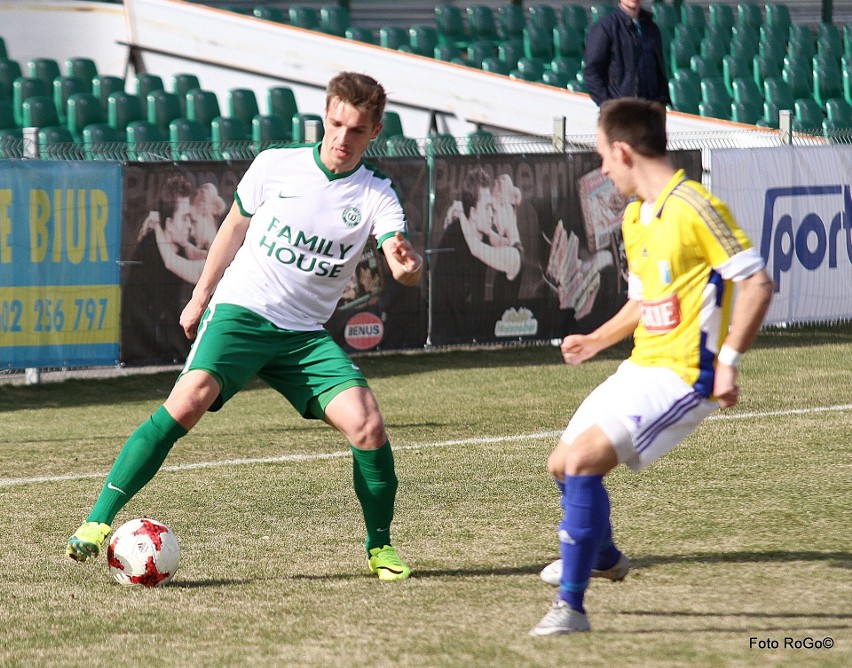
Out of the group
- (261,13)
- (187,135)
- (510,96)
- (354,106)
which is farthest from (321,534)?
(261,13)

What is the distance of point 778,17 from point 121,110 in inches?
454

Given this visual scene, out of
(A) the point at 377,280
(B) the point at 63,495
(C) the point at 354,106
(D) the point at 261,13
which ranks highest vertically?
(D) the point at 261,13

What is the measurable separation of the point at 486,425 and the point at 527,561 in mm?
3534

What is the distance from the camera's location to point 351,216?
525 centimetres

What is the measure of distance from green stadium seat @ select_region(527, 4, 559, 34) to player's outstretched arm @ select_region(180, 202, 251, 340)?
Result: 14510 mm

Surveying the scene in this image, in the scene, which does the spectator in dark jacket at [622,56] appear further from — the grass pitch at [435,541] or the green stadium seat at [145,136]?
the green stadium seat at [145,136]

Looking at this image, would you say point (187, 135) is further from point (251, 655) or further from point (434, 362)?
point (251, 655)

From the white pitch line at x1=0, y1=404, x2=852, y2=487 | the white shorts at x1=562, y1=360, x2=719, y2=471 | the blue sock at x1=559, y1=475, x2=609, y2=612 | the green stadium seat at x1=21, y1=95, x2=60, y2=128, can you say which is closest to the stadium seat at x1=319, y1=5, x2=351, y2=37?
the green stadium seat at x1=21, y1=95, x2=60, y2=128

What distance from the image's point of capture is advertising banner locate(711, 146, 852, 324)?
1295 centimetres

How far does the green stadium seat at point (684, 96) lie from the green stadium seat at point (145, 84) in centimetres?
664

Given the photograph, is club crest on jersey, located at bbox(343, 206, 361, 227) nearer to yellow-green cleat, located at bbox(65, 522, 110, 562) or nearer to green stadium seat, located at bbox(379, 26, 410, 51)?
yellow-green cleat, located at bbox(65, 522, 110, 562)

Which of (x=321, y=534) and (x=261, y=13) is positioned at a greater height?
(x=261, y=13)

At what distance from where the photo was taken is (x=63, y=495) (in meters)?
7.02

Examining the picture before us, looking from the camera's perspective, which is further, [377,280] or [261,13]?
[261,13]
